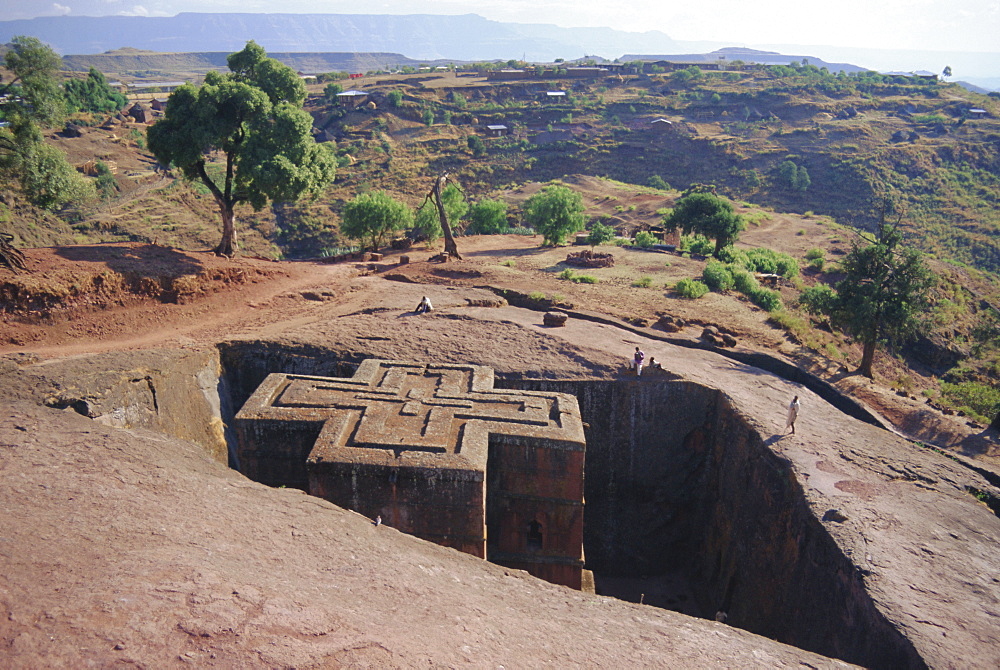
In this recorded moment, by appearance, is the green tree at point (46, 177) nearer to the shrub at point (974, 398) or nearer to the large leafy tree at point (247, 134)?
the large leafy tree at point (247, 134)

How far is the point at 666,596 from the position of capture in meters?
Answer: 15.8

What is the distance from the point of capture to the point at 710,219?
32781 mm

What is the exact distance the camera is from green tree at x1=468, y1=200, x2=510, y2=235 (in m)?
35.8

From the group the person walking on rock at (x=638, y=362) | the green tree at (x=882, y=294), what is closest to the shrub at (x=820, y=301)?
the green tree at (x=882, y=294)

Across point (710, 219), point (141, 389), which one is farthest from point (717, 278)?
point (141, 389)

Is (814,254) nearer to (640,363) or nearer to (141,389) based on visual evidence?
(640,363)

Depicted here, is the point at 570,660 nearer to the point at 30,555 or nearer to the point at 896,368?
the point at 30,555

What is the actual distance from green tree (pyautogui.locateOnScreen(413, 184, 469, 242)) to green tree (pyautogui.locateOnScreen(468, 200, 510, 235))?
92cm

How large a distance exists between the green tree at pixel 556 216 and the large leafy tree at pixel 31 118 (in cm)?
2033

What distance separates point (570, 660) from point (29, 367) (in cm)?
1170

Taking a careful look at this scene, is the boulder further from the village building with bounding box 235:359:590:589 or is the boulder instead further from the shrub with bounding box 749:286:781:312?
the shrub with bounding box 749:286:781:312

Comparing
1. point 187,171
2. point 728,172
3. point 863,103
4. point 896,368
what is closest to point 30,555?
point 187,171

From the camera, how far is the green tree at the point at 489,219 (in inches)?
1407

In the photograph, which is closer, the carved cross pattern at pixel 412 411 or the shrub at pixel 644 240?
the carved cross pattern at pixel 412 411
